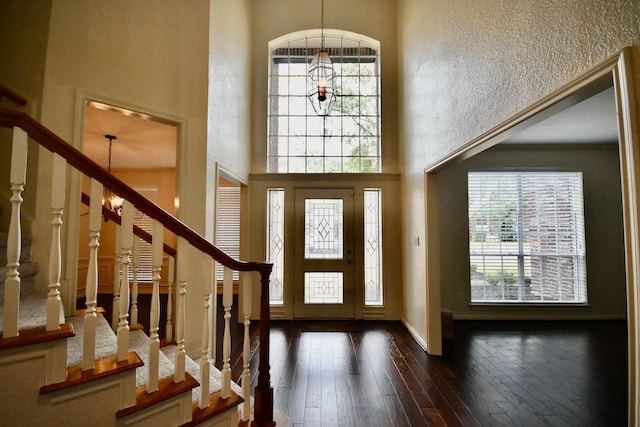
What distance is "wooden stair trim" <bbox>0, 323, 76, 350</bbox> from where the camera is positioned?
3.56 feet

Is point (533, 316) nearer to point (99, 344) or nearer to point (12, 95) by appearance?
point (99, 344)

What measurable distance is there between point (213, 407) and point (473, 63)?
301cm

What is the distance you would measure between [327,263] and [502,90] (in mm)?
3121

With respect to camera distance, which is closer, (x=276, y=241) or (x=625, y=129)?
(x=625, y=129)

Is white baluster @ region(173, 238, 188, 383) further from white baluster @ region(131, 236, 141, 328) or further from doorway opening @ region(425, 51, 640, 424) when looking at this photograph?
doorway opening @ region(425, 51, 640, 424)

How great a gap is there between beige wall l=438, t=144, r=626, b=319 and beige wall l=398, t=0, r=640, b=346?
869mm

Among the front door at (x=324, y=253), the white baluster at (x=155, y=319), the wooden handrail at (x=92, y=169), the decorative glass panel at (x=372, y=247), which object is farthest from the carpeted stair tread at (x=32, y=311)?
the decorative glass panel at (x=372, y=247)

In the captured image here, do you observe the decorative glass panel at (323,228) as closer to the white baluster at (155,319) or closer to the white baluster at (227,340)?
the white baluster at (227,340)

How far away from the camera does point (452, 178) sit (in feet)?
14.7

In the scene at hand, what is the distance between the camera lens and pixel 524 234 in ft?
14.7

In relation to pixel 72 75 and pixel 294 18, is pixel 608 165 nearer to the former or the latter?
pixel 294 18

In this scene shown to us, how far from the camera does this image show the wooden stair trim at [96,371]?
1.16 metres

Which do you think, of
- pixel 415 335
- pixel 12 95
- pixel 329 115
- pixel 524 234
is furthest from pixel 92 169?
pixel 524 234

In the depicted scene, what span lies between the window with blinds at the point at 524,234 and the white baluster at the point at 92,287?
183 inches
